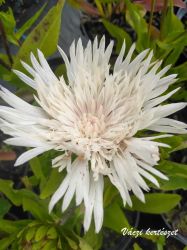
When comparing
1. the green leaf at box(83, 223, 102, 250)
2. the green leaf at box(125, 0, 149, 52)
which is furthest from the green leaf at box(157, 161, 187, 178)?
the green leaf at box(125, 0, 149, 52)

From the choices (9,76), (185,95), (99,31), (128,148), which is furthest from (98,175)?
(99,31)

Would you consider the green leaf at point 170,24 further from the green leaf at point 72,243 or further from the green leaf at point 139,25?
the green leaf at point 72,243

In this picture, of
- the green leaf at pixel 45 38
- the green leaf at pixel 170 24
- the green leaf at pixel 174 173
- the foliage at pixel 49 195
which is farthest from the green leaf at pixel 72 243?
the green leaf at pixel 170 24

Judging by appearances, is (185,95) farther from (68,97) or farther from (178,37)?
(68,97)

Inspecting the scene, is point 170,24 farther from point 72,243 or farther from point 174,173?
point 72,243

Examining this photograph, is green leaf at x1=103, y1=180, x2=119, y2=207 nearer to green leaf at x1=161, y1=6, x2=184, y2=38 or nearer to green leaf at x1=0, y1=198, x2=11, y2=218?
green leaf at x1=0, y1=198, x2=11, y2=218
